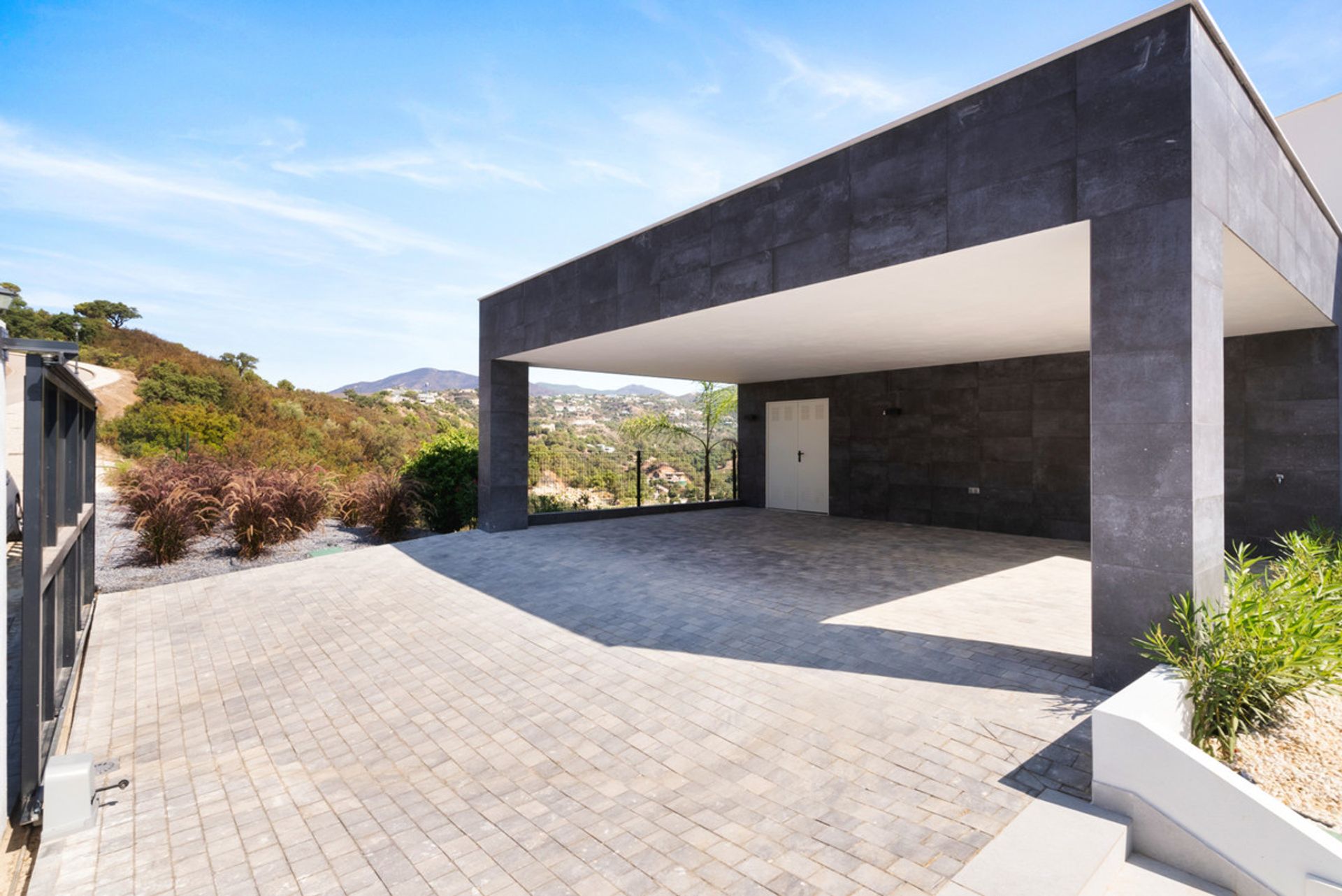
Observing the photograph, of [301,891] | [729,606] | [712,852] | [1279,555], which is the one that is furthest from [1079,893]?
[1279,555]

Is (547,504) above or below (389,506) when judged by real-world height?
below

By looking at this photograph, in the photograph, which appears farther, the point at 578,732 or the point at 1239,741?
the point at 578,732

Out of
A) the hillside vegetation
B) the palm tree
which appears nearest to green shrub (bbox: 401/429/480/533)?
the hillside vegetation

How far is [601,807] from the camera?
258 centimetres

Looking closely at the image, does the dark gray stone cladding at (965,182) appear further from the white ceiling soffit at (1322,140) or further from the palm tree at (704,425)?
the white ceiling soffit at (1322,140)

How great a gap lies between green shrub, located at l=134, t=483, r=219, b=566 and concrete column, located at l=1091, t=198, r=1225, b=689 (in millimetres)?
9496

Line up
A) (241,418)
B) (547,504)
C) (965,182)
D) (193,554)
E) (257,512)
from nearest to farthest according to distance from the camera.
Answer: (965,182) → (193,554) → (257,512) → (547,504) → (241,418)

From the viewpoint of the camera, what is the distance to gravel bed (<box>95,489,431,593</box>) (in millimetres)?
6902

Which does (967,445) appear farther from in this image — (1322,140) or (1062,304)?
(1322,140)

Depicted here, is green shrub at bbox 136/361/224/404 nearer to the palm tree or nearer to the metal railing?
the metal railing

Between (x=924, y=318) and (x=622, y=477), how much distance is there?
28.5ft

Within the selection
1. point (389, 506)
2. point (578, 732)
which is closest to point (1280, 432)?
point (578, 732)

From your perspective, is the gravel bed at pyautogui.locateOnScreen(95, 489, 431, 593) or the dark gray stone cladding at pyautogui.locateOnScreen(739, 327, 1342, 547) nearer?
the dark gray stone cladding at pyautogui.locateOnScreen(739, 327, 1342, 547)

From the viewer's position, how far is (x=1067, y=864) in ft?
6.72
